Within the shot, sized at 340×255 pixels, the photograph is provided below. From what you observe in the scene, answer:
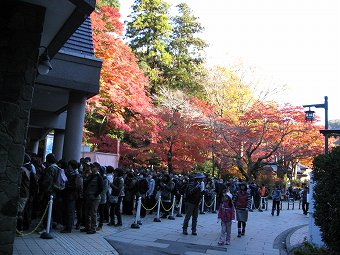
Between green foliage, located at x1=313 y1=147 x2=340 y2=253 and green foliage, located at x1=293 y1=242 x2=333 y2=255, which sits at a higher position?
green foliage, located at x1=313 y1=147 x2=340 y2=253

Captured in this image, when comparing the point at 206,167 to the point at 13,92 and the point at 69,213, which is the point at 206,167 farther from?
the point at 13,92

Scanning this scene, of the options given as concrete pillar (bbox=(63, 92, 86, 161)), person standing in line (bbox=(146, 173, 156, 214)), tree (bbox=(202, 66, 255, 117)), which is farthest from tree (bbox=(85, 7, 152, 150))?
concrete pillar (bbox=(63, 92, 86, 161))

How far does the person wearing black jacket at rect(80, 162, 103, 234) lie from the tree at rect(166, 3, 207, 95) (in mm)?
27717

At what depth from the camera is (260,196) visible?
74.8ft

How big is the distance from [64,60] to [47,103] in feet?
12.8

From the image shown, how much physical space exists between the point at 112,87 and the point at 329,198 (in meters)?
20.3

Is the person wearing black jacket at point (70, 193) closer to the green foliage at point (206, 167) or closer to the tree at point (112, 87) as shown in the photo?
the tree at point (112, 87)

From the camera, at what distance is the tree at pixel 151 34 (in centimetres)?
3653

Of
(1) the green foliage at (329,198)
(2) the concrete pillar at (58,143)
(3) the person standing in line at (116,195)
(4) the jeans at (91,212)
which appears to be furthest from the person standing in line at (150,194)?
(1) the green foliage at (329,198)

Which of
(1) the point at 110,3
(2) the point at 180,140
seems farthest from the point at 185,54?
(2) the point at 180,140

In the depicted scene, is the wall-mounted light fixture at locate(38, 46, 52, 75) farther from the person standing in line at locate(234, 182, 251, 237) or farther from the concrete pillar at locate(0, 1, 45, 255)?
the person standing in line at locate(234, 182, 251, 237)

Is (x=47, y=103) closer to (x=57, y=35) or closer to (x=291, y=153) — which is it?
(x=57, y=35)

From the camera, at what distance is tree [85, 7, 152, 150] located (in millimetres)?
25781

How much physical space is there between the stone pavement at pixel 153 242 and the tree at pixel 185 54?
25704 mm
